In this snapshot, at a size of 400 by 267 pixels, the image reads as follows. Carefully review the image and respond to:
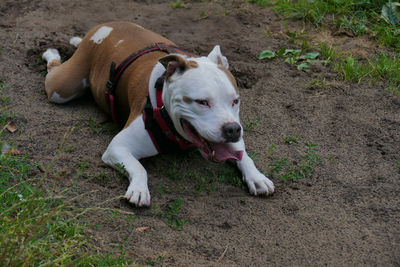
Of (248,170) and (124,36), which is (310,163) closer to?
(248,170)

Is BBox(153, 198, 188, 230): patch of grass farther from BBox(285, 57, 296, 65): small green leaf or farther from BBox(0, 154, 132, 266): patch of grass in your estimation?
BBox(285, 57, 296, 65): small green leaf

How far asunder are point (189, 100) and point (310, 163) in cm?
121

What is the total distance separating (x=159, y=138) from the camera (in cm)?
362

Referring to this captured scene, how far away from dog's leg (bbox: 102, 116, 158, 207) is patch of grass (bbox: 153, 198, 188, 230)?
183 millimetres

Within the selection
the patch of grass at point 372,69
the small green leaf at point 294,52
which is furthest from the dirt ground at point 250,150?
the small green leaf at point 294,52

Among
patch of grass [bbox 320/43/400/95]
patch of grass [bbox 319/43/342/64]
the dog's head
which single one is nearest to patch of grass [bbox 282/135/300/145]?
the dog's head

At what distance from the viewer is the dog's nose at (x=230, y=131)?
3.10m

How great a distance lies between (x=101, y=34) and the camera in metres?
4.48

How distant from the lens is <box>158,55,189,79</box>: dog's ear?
3340 millimetres

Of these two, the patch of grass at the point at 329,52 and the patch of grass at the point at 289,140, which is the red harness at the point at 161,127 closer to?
the patch of grass at the point at 289,140

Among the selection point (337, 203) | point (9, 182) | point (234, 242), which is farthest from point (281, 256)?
point (9, 182)

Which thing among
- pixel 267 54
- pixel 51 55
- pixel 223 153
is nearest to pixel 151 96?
pixel 223 153

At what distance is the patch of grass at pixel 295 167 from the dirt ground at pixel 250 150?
0.22 feet

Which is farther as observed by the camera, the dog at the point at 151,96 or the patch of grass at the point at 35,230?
the dog at the point at 151,96
